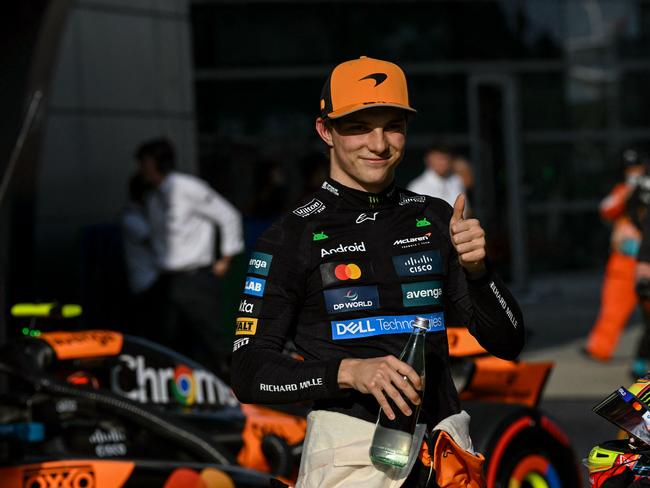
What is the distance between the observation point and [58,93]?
12188 mm

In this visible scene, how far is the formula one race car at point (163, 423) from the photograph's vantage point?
17.3 ft

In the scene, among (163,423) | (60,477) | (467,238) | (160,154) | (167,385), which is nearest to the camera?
(467,238)

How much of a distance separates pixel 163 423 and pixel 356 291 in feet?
7.41

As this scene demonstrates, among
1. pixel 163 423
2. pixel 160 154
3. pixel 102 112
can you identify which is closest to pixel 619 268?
pixel 160 154

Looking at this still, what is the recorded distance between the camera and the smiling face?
3.59m

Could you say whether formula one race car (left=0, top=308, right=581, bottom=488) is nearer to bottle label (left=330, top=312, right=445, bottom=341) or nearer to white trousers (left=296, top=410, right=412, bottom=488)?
white trousers (left=296, top=410, right=412, bottom=488)

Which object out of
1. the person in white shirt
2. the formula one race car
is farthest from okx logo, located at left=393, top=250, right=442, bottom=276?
the person in white shirt

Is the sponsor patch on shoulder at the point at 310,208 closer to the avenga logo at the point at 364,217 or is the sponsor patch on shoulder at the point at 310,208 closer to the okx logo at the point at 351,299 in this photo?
the avenga logo at the point at 364,217

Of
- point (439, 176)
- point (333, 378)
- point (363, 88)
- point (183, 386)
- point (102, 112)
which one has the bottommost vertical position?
point (183, 386)

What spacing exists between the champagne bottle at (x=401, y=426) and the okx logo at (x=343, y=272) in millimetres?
215

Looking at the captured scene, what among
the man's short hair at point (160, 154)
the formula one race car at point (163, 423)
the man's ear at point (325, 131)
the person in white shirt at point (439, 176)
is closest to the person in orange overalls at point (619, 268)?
the person in white shirt at point (439, 176)

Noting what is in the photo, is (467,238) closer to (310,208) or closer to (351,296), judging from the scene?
(351,296)

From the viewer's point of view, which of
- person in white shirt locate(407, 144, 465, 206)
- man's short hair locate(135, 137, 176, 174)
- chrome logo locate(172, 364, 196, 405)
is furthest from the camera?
person in white shirt locate(407, 144, 465, 206)

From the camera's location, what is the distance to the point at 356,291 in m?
3.54
